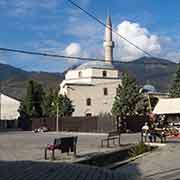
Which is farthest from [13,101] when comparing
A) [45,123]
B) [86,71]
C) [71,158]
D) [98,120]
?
[71,158]

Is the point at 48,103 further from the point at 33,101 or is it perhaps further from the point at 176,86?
the point at 176,86

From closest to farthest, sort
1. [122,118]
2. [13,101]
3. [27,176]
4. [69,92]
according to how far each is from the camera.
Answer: [27,176] < [122,118] < [69,92] < [13,101]

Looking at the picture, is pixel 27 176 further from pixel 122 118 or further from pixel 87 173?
pixel 122 118

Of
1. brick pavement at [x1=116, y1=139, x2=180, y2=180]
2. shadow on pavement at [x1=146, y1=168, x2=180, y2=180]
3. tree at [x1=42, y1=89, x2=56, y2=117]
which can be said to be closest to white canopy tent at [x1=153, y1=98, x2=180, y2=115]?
tree at [x1=42, y1=89, x2=56, y2=117]

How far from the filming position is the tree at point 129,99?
7862 cm

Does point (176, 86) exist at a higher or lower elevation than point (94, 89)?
lower

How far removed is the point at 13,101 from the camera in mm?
137125

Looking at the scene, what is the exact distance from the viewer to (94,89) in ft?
359

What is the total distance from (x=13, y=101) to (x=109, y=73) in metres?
30.7

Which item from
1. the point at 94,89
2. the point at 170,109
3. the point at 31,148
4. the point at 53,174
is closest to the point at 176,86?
the point at 170,109

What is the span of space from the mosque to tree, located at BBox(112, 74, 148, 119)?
22953 millimetres

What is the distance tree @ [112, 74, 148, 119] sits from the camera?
78.6 m

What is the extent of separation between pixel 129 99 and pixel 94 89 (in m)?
31.1

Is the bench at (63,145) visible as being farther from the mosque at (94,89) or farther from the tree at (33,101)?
the mosque at (94,89)
